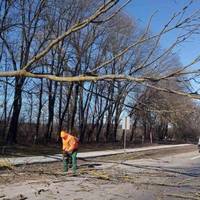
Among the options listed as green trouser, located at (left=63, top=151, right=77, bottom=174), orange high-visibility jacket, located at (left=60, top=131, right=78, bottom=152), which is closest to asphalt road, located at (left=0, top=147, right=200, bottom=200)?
green trouser, located at (left=63, top=151, right=77, bottom=174)

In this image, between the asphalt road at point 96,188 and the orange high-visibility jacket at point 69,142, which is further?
the orange high-visibility jacket at point 69,142

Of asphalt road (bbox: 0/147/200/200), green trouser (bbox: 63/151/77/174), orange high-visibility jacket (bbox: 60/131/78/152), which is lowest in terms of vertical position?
asphalt road (bbox: 0/147/200/200)

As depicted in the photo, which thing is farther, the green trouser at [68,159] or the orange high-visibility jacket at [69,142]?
the orange high-visibility jacket at [69,142]

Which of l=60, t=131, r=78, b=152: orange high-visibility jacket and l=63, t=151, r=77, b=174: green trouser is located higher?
l=60, t=131, r=78, b=152: orange high-visibility jacket

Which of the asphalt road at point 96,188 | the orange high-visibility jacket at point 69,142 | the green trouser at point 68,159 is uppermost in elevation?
the orange high-visibility jacket at point 69,142

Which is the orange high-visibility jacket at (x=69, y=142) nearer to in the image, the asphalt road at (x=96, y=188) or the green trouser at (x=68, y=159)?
the green trouser at (x=68, y=159)

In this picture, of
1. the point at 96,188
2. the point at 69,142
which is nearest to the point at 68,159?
the point at 69,142

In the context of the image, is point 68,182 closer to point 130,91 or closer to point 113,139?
point 130,91

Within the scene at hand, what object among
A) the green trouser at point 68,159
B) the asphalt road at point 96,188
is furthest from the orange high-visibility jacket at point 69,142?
the asphalt road at point 96,188

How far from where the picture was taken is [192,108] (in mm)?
11500

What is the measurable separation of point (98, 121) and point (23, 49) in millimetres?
23760

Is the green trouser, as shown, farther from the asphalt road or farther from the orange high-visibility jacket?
the asphalt road

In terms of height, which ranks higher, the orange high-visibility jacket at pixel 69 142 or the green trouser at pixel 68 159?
the orange high-visibility jacket at pixel 69 142

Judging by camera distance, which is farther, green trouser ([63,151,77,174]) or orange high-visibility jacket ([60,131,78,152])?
orange high-visibility jacket ([60,131,78,152])
